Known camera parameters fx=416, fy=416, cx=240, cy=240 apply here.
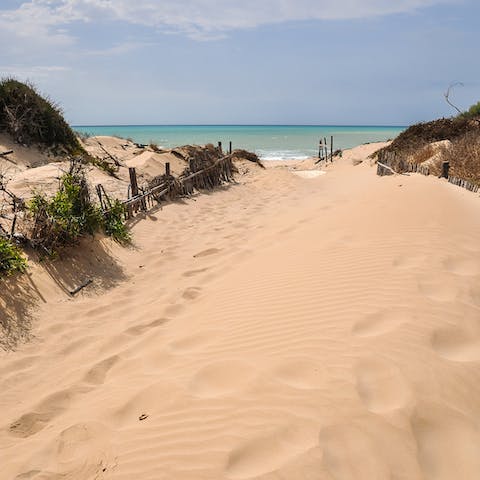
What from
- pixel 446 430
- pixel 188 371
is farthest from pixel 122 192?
pixel 446 430

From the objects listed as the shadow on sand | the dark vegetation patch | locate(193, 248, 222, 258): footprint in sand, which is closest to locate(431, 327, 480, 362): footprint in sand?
the shadow on sand

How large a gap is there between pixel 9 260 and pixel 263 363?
347cm

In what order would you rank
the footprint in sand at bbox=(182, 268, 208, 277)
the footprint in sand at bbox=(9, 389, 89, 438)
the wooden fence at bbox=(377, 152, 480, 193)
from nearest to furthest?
1. the footprint in sand at bbox=(9, 389, 89, 438)
2. the footprint in sand at bbox=(182, 268, 208, 277)
3. the wooden fence at bbox=(377, 152, 480, 193)

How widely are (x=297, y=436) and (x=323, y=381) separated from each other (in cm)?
53

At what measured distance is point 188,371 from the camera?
3.28 meters

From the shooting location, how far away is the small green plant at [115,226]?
7195mm

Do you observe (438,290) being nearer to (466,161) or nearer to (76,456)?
(76,456)

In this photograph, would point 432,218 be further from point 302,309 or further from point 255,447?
point 255,447

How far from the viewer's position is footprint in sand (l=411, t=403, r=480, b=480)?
84.7 inches

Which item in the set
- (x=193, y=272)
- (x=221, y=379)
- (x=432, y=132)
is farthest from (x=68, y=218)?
(x=432, y=132)

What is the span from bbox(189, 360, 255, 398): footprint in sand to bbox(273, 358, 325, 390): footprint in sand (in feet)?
0.71

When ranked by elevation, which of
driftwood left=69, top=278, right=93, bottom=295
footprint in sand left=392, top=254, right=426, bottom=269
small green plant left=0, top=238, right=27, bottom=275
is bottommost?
driftwood left=69, top=278, right=93, bottom=295

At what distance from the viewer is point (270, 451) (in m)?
2.26

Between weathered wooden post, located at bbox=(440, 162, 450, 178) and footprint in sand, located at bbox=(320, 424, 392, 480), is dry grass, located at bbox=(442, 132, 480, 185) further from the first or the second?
footprint in sand, located at bbox=(320, 424, 392, 480)
